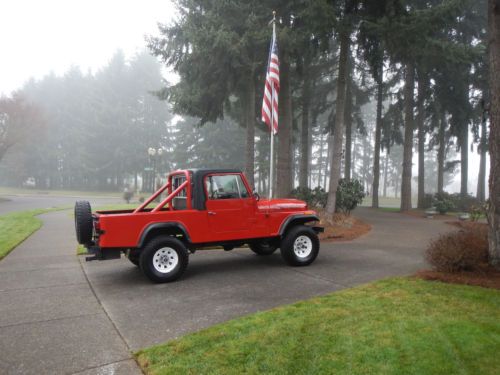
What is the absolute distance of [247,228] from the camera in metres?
7.55

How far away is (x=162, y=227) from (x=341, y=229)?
798 cm

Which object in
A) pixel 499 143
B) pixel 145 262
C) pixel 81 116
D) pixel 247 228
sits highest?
pixel 81 116

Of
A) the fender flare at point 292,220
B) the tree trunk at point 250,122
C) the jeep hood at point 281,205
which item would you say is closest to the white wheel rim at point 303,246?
the fender flare at point 292,220

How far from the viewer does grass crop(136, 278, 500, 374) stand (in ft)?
11.6

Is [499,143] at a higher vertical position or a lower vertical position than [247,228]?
higher

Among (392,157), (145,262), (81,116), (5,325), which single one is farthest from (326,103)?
(81,116)

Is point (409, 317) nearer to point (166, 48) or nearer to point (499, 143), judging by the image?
point (499, 143)

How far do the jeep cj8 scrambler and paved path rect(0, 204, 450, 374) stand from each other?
0.47 metres

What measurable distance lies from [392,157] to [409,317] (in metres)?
64.8

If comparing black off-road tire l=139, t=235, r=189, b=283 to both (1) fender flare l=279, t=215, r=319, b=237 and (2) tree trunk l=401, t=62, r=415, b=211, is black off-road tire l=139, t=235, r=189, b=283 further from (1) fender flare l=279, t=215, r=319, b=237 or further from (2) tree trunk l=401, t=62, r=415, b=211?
(2) tree trunk l=401, t=62, r=415, b=211

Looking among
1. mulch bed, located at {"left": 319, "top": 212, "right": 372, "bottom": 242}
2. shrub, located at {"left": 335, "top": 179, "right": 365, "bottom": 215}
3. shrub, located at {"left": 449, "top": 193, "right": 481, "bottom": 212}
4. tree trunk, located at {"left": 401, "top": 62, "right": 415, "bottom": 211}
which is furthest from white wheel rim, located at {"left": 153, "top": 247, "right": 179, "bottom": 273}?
shrub, located at {"left": 449, "top": 193, "right": 481, "bottom": 212}

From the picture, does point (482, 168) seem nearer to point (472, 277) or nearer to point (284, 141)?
point (284, 141)

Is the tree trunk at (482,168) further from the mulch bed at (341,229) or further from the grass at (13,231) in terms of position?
the grass at (13,231)

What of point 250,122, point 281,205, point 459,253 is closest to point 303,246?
point 281,205
